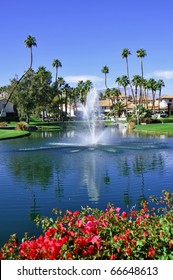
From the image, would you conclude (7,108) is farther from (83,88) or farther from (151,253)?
(151,253)

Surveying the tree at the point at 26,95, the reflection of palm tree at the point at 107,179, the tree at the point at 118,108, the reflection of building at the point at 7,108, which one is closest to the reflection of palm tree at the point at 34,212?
the reflection of palm tree at the point at 107,179

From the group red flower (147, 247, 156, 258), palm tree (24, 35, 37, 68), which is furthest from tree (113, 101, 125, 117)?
red flower (147, 247, 156, 258)

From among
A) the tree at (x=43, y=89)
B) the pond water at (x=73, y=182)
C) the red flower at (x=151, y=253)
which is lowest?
the pond water at (x=73, y=182)

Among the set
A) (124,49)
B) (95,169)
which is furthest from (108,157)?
(124,49)

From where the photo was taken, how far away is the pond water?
16.4 meters

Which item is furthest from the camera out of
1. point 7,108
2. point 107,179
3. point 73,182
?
point 7,108

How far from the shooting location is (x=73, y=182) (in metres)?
22.2

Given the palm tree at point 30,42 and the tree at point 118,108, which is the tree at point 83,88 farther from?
the palm tree at point 30,42

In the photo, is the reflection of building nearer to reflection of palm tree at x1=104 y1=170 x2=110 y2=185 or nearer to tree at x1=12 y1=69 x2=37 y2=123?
tree at x1=12 y1=69 x2=37 y2=123

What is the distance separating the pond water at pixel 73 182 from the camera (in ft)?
53.7

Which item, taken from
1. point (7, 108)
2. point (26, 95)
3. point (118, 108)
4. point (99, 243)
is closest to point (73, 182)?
point (99, 243)

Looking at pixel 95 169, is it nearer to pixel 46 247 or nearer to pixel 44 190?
pixel 44 190

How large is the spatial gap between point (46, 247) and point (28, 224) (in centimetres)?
811
